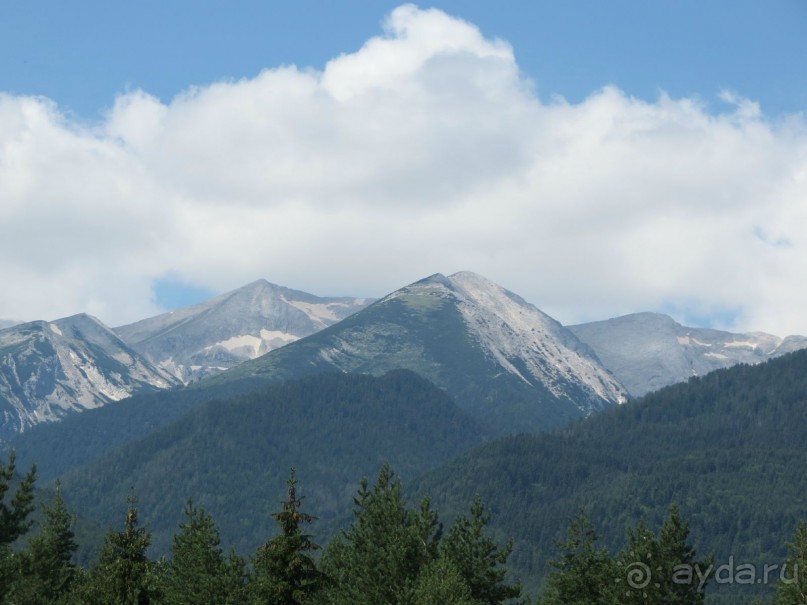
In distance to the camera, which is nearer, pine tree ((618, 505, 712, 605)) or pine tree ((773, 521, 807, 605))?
pine tree ((773, 521, 807, 605))

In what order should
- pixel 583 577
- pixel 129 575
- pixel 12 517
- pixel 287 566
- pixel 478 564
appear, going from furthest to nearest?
pixel 12 517 < pixel 583 577 < pixel 478 564 < pixel 129 575 < pixel 287 566

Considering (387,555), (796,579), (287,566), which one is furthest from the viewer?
(387,555)

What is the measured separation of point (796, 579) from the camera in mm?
107938

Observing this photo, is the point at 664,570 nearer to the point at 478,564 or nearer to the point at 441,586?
the point at 478,564

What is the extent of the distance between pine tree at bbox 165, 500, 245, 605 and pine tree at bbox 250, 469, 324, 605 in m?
14.4

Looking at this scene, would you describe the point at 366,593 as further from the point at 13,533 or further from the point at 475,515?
the point at 13,533

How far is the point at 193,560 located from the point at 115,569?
17796 mm

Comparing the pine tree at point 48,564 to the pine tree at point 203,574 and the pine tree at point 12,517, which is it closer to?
the pine tree at point 12,517

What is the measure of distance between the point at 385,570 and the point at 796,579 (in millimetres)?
35379

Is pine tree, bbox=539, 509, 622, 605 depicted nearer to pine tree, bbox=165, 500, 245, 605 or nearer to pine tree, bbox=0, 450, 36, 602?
pine tree, bbox=165, 500, 245, 605

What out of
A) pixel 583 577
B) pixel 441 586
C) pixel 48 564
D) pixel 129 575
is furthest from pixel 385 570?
pixel 48 564

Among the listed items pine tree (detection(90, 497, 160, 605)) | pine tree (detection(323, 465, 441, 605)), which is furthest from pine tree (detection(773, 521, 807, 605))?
pine tree (detection(90, 497, 160, 605))

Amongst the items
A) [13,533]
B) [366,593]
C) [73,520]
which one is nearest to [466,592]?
[366,593]

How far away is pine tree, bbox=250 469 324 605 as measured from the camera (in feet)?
A: 284
